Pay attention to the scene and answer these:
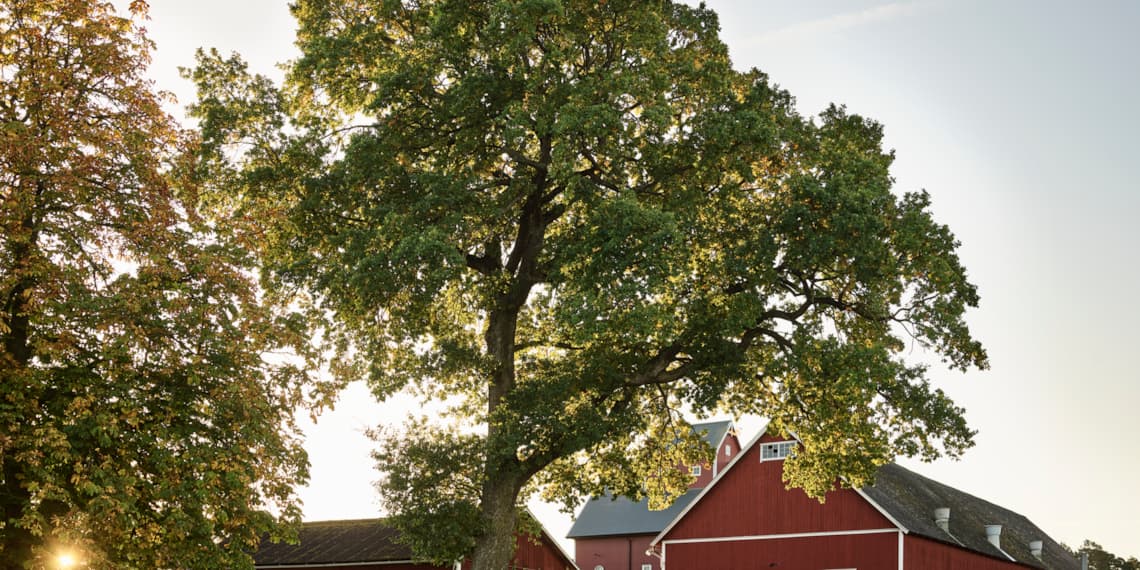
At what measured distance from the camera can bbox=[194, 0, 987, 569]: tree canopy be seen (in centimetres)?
2225

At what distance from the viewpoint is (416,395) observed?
26188 mm

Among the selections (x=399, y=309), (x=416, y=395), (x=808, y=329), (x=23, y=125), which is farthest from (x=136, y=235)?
(x=808, y=329)

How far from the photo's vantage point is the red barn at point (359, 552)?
115ft

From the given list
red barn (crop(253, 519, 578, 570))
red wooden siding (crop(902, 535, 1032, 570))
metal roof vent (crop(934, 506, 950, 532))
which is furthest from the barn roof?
red wooden siding (crop(902, 535, 1032, 570))

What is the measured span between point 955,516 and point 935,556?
19.3ft

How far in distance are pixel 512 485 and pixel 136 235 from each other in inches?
451

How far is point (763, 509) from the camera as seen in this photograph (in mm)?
37625

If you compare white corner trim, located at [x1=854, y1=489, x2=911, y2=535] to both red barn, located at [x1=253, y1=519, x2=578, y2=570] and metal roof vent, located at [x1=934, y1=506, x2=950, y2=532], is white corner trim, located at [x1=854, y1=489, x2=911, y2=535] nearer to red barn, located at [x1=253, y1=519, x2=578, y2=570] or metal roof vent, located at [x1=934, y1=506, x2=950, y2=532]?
metal roof vent, located at [x1=934, y1=506, x2=950, y2=532]

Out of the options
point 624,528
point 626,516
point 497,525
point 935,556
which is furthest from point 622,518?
point 497,525

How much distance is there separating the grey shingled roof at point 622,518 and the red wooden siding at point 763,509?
1844 cm

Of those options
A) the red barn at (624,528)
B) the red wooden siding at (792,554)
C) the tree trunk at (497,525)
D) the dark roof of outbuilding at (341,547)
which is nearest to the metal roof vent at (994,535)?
the red wooden siding at (792,554)

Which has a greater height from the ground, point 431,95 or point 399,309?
point 431,95

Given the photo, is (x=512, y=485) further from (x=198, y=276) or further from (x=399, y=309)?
(x=198, y=276)

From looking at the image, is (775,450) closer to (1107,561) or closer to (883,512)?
(883,512)
